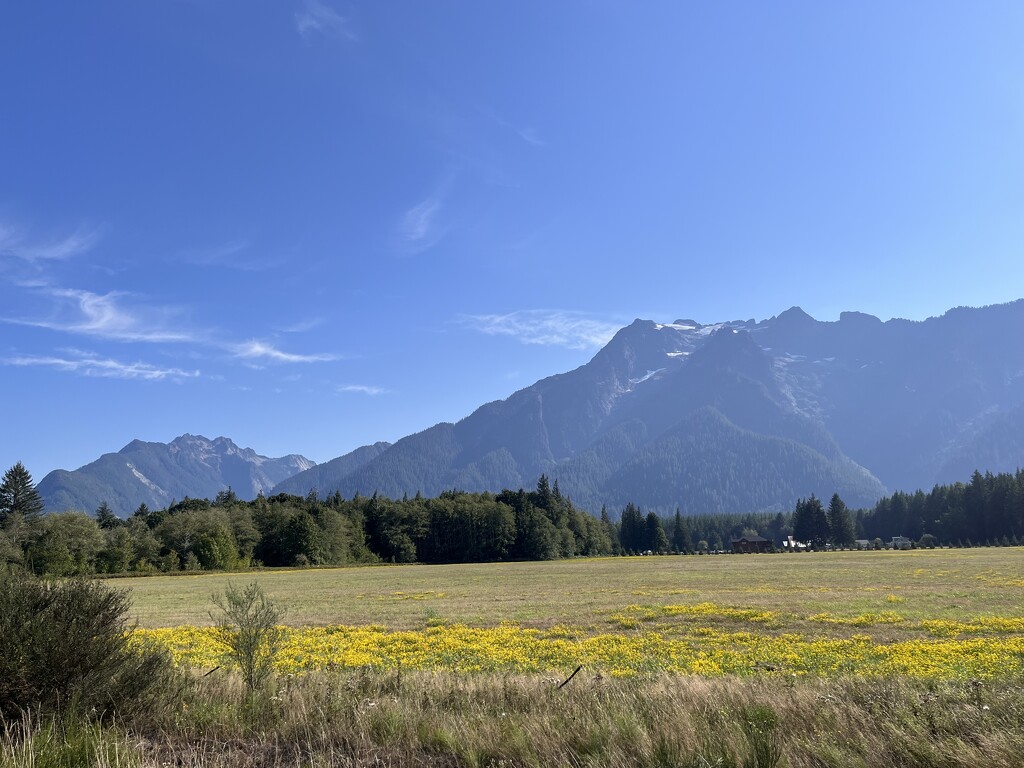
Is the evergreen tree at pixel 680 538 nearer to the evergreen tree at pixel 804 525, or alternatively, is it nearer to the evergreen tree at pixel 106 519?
the evergreen tree at pixel 804 525

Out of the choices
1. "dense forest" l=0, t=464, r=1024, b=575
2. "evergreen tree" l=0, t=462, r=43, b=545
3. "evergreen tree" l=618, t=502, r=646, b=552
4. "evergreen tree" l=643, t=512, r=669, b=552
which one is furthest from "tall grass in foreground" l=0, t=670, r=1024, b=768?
"evergreen tree" l=618, t=502, r=646, b=552

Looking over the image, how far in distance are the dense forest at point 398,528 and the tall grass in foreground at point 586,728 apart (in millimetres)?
87453

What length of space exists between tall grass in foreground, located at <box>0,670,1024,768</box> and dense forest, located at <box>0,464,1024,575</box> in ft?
287

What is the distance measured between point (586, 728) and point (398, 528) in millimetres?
127068

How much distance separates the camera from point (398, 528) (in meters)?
128

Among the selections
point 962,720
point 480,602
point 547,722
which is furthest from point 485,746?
point 480,602

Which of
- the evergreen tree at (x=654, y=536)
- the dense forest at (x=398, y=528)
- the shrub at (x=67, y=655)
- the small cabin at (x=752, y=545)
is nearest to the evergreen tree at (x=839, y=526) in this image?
the dense forest at (x=398, y=528)

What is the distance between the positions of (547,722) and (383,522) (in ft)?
424

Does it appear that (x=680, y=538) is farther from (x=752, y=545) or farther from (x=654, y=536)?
(x=752, y=545)

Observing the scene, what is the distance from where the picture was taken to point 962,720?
6461mm

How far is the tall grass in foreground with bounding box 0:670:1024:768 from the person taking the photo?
5.84 meters

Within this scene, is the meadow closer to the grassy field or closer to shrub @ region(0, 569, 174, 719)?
the grassy field

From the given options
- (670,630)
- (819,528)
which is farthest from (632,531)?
(670,630)

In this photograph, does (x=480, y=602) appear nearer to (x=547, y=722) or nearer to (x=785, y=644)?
(x=785, y=644)
